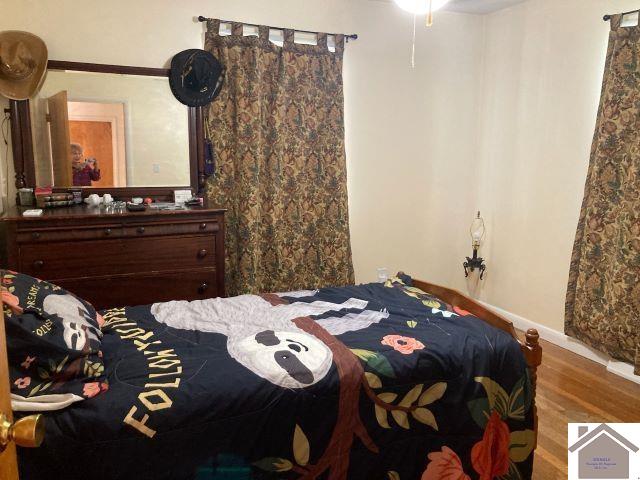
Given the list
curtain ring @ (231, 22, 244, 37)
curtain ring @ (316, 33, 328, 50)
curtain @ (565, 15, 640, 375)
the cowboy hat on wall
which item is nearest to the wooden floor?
curtain @ (565, 15, 640, 375)

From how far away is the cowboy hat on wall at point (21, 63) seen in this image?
2967 mm

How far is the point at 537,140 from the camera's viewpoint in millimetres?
3707

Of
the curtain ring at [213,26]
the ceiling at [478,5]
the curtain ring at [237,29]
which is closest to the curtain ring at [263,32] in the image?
the curtain ring at [237,29]

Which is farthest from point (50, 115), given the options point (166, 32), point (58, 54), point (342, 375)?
point (342, 375)

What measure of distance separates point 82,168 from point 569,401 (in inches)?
128

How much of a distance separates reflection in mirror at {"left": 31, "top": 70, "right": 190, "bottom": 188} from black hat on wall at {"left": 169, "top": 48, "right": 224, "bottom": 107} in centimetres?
7

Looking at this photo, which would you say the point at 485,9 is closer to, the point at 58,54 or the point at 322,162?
the point at 322,162

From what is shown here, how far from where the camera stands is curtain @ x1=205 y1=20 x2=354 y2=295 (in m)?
3.52

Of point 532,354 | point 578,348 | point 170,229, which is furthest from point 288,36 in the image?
point 578,348

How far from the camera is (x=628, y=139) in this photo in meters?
2.99

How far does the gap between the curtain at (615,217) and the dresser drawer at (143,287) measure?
243 centimetres

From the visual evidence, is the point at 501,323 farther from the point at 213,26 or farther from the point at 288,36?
the point at 213,26

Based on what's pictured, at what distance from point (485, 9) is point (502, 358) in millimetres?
3222

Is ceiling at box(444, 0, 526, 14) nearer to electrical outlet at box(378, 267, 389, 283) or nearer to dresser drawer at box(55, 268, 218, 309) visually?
electrical outlet at box(378, 267, 389, 283)
